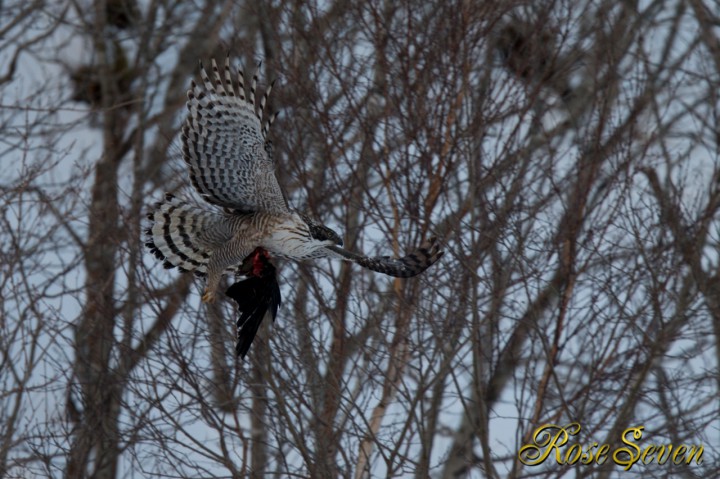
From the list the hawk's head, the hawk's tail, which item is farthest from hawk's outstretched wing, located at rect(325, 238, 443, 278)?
the hawk's tail

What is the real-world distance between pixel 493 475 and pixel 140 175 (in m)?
6.53

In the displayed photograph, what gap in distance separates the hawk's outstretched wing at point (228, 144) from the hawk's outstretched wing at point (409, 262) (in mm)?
643

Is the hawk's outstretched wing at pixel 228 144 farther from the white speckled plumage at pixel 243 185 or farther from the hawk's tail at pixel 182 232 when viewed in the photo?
the hawk's tail at pixel 182 232

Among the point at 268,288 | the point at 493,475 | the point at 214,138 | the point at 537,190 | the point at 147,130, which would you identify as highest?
the point at 147,130

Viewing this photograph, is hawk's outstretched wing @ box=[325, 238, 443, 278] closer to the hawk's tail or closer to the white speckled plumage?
the white speckled plumage

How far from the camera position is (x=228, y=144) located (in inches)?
265

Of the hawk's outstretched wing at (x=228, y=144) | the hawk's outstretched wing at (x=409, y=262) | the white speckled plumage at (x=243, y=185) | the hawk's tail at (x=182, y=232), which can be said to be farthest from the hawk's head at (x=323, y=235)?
the hawk's tail at (x=182, y=232)

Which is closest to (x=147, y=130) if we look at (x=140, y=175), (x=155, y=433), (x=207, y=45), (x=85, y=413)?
(x=207, y=45)

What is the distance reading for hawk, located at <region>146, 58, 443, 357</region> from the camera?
6629 mm

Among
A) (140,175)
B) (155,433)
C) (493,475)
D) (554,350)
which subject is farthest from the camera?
(140,175)

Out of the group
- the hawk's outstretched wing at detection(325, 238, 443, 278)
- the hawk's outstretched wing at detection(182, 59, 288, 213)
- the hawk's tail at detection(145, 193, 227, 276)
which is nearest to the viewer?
the hawk's outstretched wing at detection(325, 238, 443, 278)

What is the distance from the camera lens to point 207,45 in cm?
1564

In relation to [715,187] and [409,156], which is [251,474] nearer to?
[409,156]
